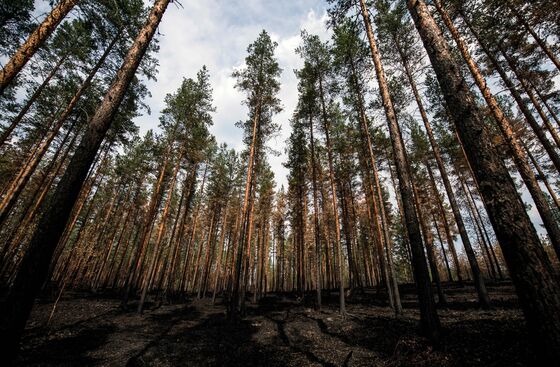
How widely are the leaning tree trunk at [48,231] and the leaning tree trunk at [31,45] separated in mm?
3338

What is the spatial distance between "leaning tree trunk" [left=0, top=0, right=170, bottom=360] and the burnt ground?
402 cm

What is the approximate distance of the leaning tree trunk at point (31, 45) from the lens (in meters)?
6.30

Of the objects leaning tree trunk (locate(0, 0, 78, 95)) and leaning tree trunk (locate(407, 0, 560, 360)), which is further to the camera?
leaning tree trunk (locate(0, 0, 78, 95))

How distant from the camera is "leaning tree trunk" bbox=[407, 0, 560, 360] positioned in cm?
261

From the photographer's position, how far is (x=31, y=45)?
21.2 ft

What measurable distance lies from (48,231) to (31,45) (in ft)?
20.4

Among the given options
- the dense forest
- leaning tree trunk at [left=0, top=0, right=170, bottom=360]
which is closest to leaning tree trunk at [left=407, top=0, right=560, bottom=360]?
the dense forest

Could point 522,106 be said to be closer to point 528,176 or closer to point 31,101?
point 528,176

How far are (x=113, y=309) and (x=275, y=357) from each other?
40.7 ft

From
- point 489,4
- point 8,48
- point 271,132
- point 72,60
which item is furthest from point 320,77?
point 8,48

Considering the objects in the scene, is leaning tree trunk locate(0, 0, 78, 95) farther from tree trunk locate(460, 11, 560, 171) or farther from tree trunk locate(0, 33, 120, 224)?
tree trunk locate(460, 11, 560, 171)

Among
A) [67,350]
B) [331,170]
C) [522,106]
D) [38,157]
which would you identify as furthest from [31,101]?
[522,106]

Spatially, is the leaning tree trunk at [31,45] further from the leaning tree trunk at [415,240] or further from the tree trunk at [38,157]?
the leaning tree trunk at [415,240]

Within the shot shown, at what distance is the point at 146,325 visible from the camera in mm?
10797
